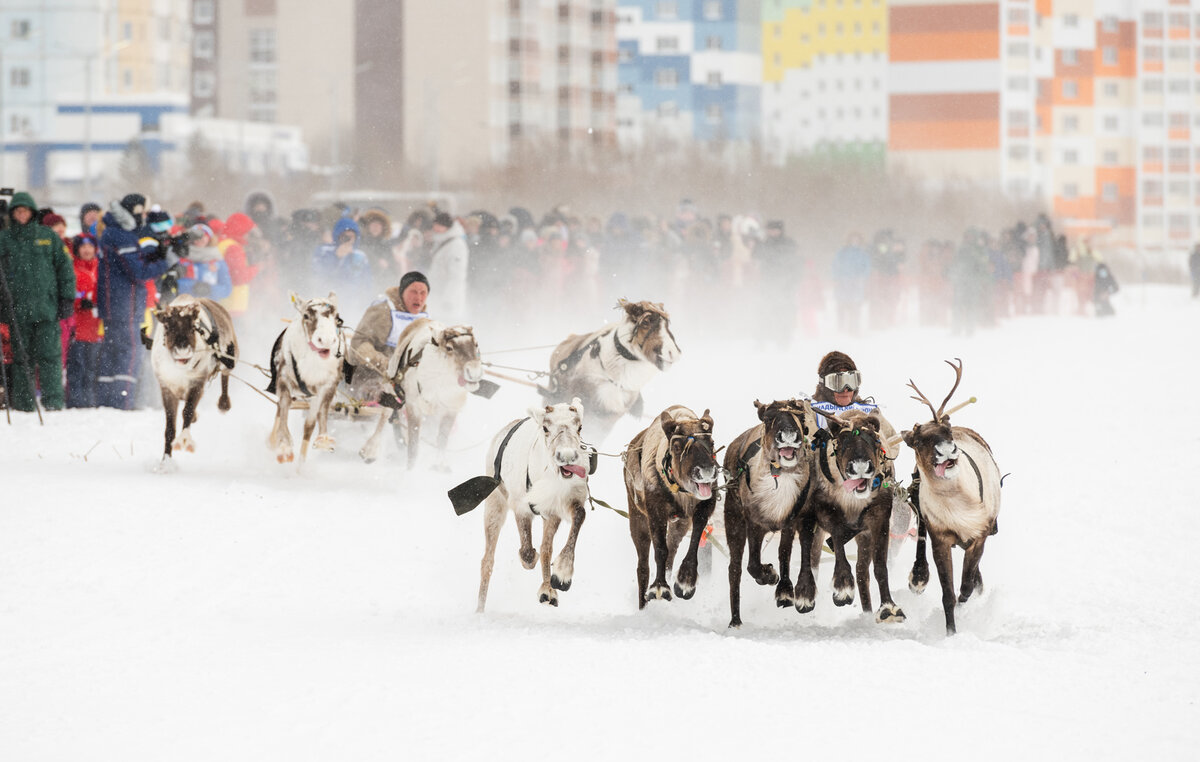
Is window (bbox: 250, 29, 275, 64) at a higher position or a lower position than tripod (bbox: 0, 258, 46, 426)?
higher

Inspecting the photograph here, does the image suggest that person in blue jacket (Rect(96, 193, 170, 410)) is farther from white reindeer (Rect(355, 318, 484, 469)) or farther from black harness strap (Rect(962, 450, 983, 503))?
black harness strap (Rect(962, 450, 983, 503))

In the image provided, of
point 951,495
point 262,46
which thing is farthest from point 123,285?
point 262,46

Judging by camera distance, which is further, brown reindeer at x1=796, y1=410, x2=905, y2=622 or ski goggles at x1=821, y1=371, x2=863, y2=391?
ski goggles at x1=821, y1=371, x2=863, y2=391

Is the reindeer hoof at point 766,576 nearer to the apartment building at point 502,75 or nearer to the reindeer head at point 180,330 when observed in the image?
the reindeer head at point 180,330

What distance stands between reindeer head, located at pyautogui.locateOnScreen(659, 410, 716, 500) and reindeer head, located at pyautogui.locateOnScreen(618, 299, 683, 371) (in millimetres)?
Answer: 3554

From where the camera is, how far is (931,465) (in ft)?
22.7

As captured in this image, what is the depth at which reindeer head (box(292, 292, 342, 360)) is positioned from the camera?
10727 millimetres

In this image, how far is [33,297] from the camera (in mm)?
14062

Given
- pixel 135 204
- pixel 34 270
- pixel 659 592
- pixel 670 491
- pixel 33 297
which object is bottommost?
pixel 659 592

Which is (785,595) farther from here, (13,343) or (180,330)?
(13,343)

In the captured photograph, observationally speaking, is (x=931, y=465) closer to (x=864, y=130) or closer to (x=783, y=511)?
(x=783, y=511)

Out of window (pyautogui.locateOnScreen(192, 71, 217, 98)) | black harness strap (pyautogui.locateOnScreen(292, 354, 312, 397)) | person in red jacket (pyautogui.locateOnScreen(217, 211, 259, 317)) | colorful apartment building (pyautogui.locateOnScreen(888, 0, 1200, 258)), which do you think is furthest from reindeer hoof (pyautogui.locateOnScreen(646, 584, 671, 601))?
window (pyautogui.locateOnScreen(192, 71, 217, 98))

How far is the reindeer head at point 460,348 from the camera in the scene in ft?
36.0

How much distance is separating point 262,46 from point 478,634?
8957cm
